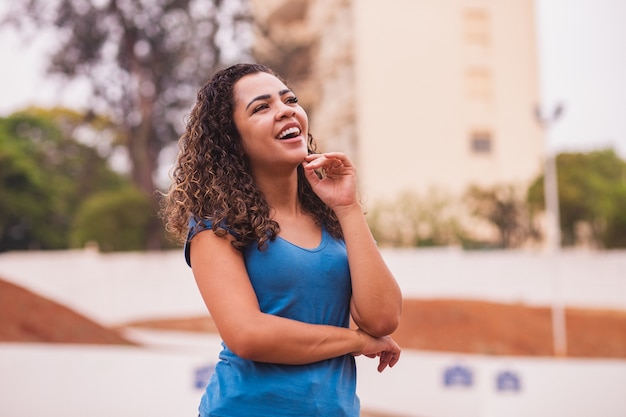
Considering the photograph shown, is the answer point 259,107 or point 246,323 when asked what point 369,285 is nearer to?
point 246,323

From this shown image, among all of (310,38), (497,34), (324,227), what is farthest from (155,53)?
(324,227)

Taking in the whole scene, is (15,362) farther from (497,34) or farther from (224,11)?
(497,34)

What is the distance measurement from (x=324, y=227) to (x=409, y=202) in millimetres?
21117

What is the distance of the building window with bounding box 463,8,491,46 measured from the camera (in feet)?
88.4

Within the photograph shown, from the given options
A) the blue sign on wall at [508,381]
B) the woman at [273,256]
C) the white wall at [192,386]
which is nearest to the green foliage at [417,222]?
the white wall at [192,386]

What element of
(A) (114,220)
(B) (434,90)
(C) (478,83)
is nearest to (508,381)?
(A) (114,220)

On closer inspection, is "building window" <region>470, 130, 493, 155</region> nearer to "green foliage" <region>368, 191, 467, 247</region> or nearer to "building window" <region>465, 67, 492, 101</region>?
"building window" <region>465, 67, 492, 101</region>

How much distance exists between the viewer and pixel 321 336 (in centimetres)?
173

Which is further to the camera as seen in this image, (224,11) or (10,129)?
(10,129)

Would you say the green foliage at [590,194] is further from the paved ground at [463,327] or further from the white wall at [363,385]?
→ the white wall at [363,385]

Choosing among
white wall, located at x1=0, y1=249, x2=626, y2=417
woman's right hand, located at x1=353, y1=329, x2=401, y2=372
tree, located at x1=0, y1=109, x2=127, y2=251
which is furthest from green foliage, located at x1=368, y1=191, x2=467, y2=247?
woman's right hand, located at x1=353, y1=329, x2=401, y2=372

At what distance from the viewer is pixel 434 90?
26359mm

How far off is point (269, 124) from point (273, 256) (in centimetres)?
33

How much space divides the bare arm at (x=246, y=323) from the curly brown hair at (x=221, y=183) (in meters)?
0.05
